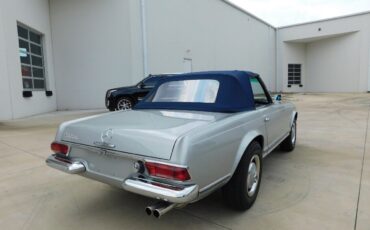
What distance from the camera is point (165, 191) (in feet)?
6.40

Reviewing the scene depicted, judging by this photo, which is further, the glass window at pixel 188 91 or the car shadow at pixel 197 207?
the glass window at pixel 188 91

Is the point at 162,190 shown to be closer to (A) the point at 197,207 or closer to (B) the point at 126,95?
(A) the point at 197,207

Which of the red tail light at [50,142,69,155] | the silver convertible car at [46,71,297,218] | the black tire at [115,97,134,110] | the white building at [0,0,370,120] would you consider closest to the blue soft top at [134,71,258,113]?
the silver convertible car at [46,71,297,218]

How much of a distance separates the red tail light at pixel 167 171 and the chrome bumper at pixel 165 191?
63 mm

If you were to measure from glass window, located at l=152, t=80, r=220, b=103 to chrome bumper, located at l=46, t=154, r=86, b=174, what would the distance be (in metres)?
1.28

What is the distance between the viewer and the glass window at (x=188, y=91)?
3.05m

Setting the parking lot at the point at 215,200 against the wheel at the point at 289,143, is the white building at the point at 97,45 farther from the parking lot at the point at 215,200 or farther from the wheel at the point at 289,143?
the wheel at the point at 289,143

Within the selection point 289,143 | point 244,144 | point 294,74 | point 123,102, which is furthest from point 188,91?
point 294,74

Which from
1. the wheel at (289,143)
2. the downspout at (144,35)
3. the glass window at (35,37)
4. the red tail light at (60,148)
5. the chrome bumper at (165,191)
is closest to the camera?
the chrome bumper at (165,191)

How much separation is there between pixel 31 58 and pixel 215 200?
410 inches

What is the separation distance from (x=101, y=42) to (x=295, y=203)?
36.4 feet

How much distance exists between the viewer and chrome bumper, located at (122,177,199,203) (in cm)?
190

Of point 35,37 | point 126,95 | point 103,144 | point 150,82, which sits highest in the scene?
point 35,37

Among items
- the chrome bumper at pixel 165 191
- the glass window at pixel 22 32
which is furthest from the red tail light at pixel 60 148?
the glass window at pixel 22 32
